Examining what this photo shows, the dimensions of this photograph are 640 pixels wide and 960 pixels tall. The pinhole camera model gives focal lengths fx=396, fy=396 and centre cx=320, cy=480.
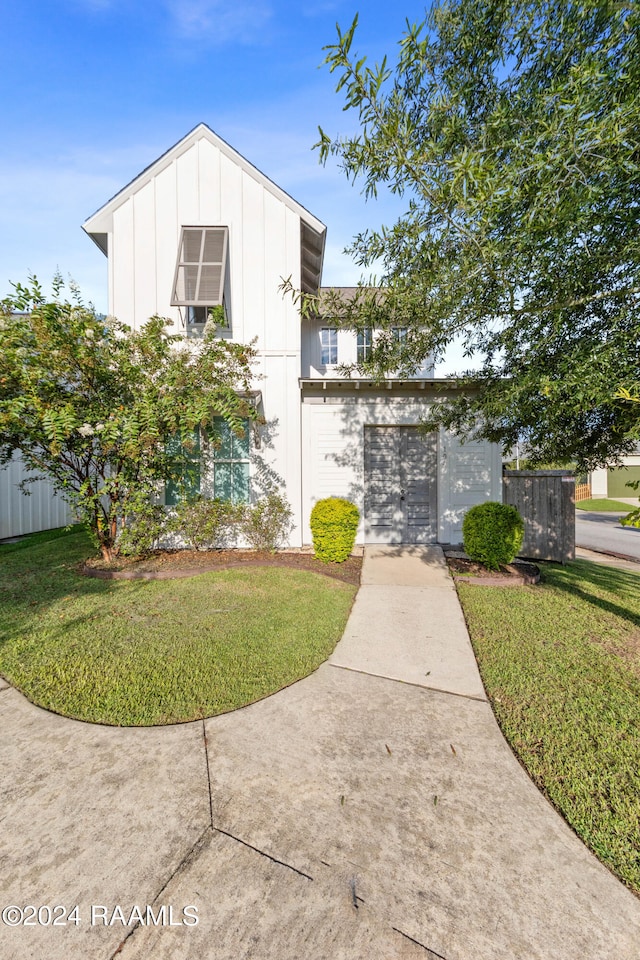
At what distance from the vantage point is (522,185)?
2934 mm

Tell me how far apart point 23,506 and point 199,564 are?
622cm

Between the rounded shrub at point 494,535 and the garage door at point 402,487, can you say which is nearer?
the rounded shrub at point 494,535

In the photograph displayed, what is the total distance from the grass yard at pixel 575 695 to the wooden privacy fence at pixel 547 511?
198cm

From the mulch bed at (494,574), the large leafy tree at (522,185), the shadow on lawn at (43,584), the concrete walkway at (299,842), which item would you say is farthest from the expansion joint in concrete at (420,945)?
the mulch bed at (494,574)

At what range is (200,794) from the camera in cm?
201

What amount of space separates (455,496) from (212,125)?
8669 mm

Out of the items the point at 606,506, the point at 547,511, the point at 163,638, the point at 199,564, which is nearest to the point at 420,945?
the point at 163,638

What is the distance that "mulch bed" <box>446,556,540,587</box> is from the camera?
5676 mm

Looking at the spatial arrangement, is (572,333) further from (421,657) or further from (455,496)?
(455,496)

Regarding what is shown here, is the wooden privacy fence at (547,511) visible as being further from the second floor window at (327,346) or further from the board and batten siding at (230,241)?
the second floor window at (327,346)

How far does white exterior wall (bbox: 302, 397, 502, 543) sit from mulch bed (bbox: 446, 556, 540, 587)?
1496 mm

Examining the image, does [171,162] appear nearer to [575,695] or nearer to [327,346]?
[327,346]

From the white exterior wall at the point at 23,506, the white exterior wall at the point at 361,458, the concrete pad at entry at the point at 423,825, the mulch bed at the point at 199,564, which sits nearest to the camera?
the concrete pad at entry at the point at 423,825

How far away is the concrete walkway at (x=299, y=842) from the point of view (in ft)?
4.66
